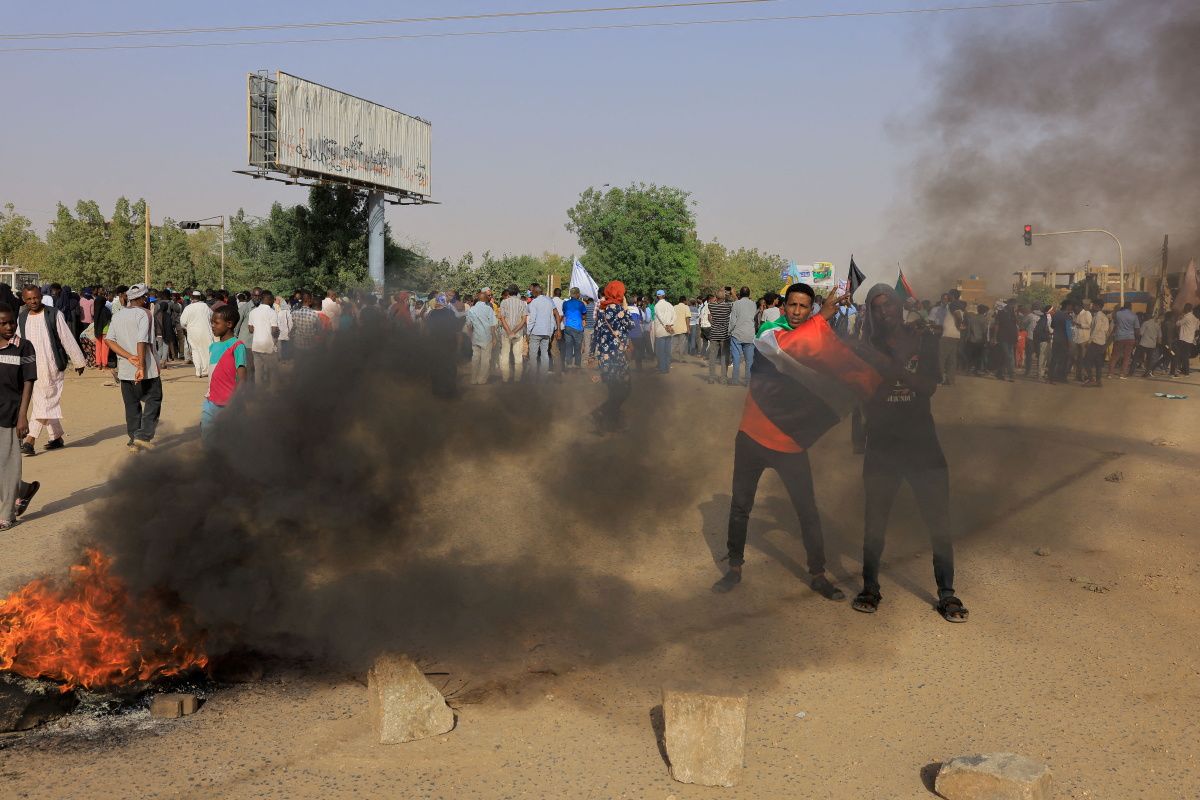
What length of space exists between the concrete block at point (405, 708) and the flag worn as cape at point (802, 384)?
238 centimetres

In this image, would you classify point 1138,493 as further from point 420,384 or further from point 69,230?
point 69,230

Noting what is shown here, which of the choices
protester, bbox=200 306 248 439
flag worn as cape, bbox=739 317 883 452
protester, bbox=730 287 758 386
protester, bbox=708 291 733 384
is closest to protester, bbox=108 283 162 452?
protester, bbox=200 306 248 439

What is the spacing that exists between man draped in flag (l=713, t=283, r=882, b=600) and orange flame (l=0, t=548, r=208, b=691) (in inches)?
117

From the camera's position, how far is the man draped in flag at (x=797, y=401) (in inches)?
204

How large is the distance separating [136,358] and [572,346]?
357 inches

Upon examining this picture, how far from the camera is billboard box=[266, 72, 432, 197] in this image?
34.3m

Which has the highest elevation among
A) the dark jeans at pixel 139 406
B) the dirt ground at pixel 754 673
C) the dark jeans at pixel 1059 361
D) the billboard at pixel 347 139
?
the billboard at pixel 347 139

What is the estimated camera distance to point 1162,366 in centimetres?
2144

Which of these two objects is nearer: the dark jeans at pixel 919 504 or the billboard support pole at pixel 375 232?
the dark jeans at pixel 919 504

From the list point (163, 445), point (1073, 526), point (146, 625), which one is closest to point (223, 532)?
point (146, 625)

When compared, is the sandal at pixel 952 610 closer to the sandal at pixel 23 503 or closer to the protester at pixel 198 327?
the sandal at pixel 23 503

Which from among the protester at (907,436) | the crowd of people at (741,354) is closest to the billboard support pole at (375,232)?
the crowd of people at (741,354)

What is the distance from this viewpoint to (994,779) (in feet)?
10.4

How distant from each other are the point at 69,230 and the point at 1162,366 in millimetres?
58608
